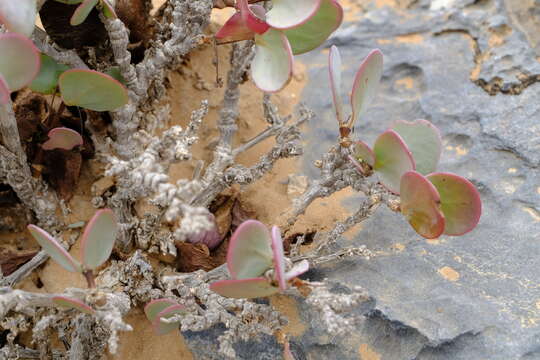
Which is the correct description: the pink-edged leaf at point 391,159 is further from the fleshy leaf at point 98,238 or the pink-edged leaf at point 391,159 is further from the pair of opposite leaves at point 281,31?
the fleshy leaf at point 98,238

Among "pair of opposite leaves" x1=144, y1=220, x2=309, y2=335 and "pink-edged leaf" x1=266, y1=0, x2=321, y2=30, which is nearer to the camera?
"pair of opposite leaves" x1=144, y1=220, x2=309, y2=335

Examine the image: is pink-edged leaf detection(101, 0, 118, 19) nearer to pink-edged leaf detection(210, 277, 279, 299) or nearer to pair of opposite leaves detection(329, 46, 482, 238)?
pair of opposite leaves detection(329, 46, 482, 238)

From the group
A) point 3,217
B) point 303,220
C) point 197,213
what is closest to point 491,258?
point 303,220

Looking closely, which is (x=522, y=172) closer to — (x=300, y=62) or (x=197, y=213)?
(x=300, y=62)

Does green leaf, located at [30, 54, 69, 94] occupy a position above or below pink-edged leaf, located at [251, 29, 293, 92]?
below

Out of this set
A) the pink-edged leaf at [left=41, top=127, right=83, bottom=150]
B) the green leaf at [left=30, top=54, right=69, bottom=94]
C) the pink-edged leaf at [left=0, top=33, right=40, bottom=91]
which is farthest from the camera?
the pink-edged leaf at [left=41, top=127, right=83, bottom=150]

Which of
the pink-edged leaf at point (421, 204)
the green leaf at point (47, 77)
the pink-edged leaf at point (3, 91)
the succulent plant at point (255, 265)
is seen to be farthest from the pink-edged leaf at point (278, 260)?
the green leaf at point (47, 77)

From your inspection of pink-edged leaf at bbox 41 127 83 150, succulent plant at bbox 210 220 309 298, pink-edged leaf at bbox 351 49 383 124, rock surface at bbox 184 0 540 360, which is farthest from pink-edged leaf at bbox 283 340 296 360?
pink-edged leaf at bbox 41 127 83 150
